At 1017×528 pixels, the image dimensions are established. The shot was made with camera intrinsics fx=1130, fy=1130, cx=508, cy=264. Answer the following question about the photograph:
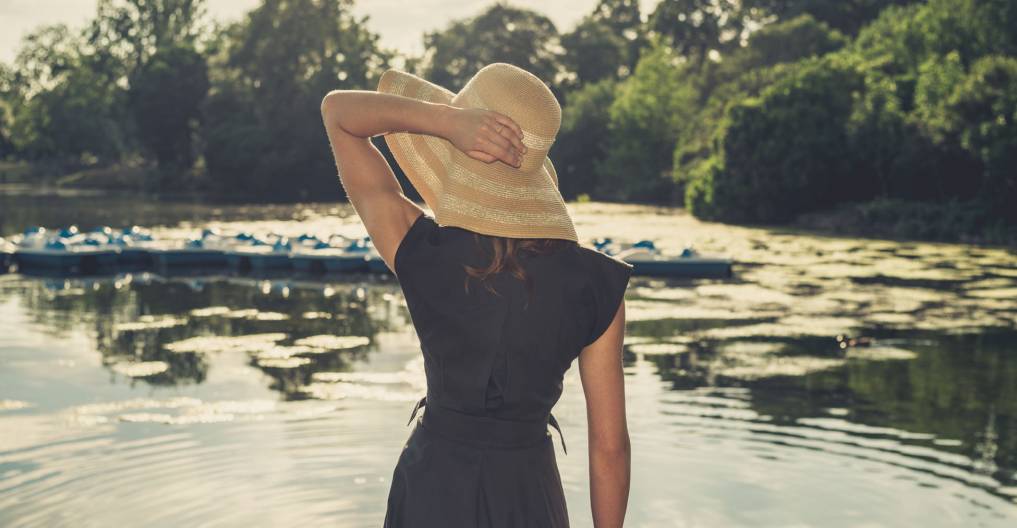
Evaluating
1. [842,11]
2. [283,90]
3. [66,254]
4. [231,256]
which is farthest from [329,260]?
[842,11]

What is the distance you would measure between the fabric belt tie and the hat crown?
22.5 inches

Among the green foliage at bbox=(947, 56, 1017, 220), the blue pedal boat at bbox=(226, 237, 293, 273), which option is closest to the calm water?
the blue pedal boat at bbox=(226, 237, 293, 273)

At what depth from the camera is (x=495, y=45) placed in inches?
2987

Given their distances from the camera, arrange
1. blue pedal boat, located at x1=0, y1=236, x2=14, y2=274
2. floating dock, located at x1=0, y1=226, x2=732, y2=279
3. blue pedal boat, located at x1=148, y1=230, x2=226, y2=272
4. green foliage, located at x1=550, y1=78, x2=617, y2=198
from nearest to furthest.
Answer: floating dock, located at x1=0, y1=226, x2=732, y2=279
blue pedal boat, located at x1=0, y1=236, x2=14, y2=274
blue pedal boat, located at x1=148, y1=230, x2=226, y2=272
green foliage, located at x1=550, y1=78, x2=617, y2=198

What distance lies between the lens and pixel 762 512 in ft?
22.4

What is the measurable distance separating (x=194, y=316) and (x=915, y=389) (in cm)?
985

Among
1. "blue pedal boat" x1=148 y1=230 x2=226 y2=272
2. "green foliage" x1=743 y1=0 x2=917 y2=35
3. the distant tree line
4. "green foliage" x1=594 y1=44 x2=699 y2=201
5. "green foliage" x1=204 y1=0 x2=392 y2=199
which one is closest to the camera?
"blue pedal boat" x1=148 y1=230 x2=226 y2=272

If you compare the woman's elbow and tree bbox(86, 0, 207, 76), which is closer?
the woman's elbow

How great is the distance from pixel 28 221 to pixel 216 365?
28.8 metres

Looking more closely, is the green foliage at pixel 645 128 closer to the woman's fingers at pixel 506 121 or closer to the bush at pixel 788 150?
the bush at pixel 788 150

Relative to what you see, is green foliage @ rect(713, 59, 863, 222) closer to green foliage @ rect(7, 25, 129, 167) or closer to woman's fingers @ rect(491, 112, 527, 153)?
woman's fingers @ rect(491, 112, 527, 153)

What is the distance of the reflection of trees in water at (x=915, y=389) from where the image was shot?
895cm

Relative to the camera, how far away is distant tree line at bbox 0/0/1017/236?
34.3 m

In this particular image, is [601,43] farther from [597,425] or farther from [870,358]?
[597,425]
